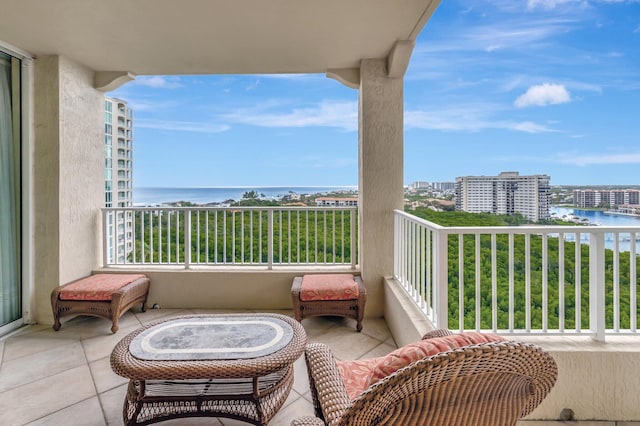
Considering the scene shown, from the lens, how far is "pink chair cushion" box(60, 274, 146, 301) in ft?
→ 10.4

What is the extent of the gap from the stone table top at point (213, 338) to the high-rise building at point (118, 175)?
7.76 feet

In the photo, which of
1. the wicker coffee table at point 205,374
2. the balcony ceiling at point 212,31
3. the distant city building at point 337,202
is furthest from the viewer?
the distant city building at point 337,202

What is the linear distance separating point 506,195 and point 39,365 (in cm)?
458

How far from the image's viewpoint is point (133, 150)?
4500 millimetres

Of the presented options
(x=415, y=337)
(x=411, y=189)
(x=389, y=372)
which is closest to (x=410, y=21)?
(x=411, y=189)

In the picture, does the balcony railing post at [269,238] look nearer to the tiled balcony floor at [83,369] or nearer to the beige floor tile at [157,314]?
the tiled balcony floor at [83,369]

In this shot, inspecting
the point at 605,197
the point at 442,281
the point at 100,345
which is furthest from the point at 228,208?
the point at 605,197

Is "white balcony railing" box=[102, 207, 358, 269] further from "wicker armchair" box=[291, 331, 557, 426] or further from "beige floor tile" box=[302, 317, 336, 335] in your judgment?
"wicker armchair" box=[291, 331, 557, 426]

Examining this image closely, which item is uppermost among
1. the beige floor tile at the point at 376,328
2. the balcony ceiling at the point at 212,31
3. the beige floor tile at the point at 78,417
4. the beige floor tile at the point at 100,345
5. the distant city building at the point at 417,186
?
the balcony ceiling at the point at 212,31

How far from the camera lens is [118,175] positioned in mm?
4293

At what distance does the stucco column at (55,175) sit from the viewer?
11.1 ft

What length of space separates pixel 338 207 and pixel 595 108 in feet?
21.8

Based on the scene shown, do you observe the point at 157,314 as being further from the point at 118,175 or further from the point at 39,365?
the point at 118,175

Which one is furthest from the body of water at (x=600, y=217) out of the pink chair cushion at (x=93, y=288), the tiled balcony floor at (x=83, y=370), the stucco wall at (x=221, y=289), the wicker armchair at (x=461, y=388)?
the pink chair cushion at (x=93, y=288)
